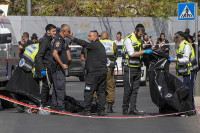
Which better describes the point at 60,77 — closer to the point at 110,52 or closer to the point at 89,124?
the point at 89,124

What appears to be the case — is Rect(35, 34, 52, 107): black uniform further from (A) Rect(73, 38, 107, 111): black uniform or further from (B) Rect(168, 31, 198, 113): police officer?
(B) Rect(168, 31, 198, 113): police officer

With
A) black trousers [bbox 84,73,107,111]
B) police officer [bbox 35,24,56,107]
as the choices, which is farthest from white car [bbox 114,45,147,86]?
black trousers [bbox 84,73,107,111]

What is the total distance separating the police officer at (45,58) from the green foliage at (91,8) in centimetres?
2282

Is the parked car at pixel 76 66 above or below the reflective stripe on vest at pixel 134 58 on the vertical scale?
below

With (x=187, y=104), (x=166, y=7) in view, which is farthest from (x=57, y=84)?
(x=166, y=7)

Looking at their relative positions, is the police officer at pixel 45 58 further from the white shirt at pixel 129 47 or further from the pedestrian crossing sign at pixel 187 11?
the pedestrian crossing sign at pixel 187 11

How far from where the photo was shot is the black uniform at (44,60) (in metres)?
13.3

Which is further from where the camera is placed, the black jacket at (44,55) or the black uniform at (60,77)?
the black jacket at (44,55)

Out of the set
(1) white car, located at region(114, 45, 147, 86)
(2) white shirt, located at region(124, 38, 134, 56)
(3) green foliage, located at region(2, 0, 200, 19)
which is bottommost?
(1) white car, located at region(114, 45, 147, 86)

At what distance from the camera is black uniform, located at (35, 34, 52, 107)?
13312 mm

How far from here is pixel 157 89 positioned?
43.2ft

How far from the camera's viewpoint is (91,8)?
36.8 metres

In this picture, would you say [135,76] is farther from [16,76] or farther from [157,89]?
[16,76]

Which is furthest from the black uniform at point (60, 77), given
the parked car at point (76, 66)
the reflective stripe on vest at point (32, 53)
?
the parked car at point (76, 66)
